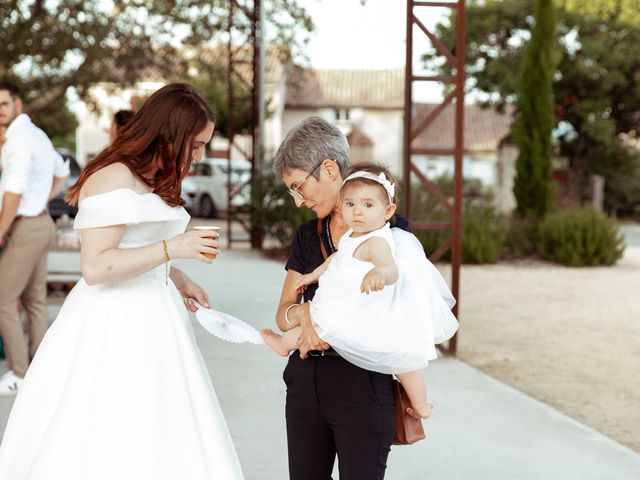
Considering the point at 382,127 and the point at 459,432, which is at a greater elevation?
the point at 382,127

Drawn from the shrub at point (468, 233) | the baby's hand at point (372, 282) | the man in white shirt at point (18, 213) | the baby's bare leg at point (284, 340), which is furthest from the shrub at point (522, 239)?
the baby's hand at point (372, 282)

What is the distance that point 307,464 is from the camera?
268cm

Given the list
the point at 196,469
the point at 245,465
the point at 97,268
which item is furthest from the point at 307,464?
the point at 245,465

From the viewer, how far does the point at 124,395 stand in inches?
110

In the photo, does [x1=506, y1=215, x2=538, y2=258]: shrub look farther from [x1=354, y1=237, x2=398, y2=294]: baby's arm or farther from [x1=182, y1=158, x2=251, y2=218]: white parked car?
[x1=354, y1=237, x2=398, y2=294]: baby's arm

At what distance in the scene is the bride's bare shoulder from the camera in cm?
268

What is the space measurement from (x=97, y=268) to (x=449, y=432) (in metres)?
3.32

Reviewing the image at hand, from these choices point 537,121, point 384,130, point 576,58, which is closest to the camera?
point 537,121

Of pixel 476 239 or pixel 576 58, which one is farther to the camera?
pixel 576 58

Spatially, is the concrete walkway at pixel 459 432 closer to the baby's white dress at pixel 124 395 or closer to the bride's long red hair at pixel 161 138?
the baby's white dress at pixel 124 395

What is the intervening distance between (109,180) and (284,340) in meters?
0.70

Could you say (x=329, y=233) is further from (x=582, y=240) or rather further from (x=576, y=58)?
(x=576, y=58)

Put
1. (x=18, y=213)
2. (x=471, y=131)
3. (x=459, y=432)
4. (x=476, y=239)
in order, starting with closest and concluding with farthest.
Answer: (x=459, y=432) < (x=18, y=213) < (x=476, y=239) < (x=471, y=131)

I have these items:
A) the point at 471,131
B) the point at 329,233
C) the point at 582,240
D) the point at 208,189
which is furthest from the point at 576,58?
the point at 471,131
